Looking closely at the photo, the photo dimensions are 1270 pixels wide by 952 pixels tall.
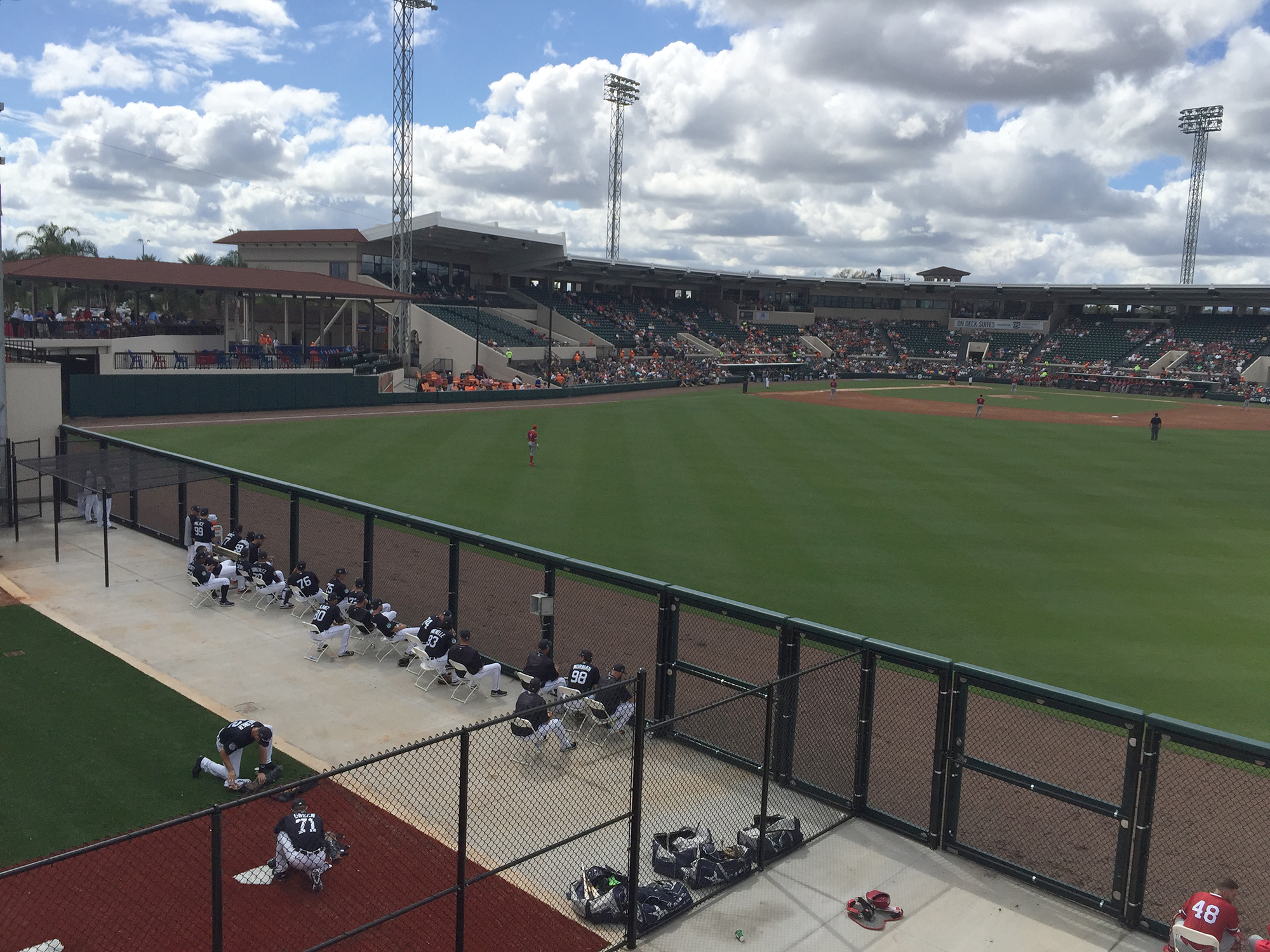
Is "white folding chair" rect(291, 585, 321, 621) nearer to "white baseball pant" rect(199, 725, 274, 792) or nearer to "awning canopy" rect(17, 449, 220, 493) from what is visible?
"awning canopy" rect(17, 449, 220, 493)

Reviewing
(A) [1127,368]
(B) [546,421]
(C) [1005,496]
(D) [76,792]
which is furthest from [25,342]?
(A) [1127,368]

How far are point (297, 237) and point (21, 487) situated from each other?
162 ft

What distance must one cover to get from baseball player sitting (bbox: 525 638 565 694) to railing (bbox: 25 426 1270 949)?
3.62 ft

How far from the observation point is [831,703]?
9.57 meters

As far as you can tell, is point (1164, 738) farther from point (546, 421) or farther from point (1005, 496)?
point (546, 421)

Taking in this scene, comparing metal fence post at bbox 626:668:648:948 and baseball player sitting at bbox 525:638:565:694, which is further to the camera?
baseball player sitting at bbox 525:638:565:694

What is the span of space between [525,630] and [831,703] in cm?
606

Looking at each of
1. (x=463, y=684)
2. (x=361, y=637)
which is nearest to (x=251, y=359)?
(x=361, y=637)

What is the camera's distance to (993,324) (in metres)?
98.1

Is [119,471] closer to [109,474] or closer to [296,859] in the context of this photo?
[109,474]

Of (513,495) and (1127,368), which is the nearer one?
(513,495)

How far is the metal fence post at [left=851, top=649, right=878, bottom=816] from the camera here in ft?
29.7

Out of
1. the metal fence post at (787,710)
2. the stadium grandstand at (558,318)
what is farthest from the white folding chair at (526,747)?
the stadium grandstand at (558,318)

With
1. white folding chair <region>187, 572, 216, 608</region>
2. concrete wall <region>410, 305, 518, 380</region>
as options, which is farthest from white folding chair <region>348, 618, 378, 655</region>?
concrete wall <region>410, 305, 518, 380</region>
